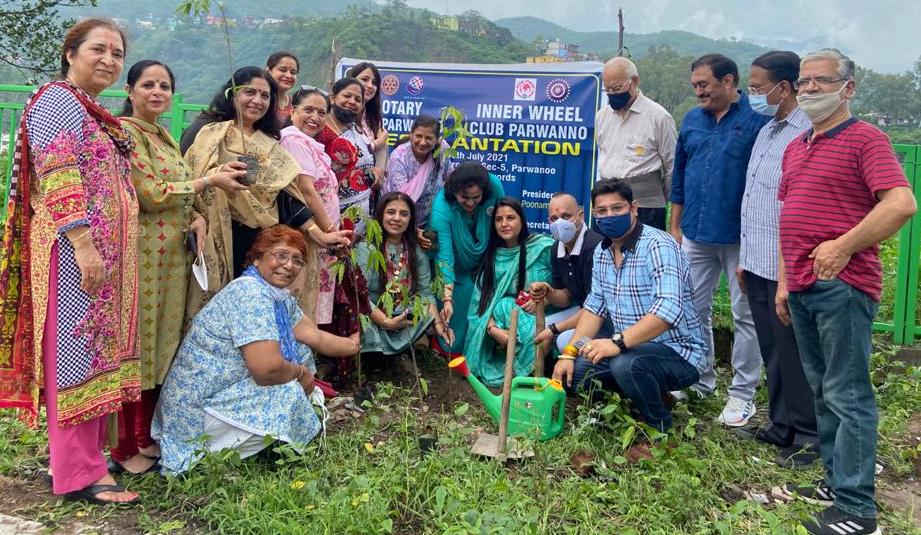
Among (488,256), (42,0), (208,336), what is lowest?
(208,336)

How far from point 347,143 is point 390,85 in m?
1.83

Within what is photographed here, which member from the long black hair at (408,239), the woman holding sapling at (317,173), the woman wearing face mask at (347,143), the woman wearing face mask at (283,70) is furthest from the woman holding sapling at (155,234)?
the woman wearing face mask at (283,70)

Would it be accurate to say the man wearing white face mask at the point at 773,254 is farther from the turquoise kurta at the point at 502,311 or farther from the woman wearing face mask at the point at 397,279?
the woman wearing face mask at the point at 397,279

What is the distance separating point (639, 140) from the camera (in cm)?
460

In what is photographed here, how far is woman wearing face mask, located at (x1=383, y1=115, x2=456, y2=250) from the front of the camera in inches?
193

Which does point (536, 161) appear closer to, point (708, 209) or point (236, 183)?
point (708, 209)

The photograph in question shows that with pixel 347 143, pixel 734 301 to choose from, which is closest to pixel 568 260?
pixel 734 301

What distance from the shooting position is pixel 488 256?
472 centimetres

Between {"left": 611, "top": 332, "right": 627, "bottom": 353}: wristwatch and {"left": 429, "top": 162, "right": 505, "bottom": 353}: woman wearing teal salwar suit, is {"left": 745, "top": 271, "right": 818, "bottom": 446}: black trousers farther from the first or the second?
{"left": 429, "top": 162, "right": 505, "bottom": 353}: woman wearing teal salwar suit

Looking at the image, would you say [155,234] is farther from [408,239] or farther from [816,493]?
[816,493]

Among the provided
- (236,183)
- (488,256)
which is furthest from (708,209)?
(236,183)

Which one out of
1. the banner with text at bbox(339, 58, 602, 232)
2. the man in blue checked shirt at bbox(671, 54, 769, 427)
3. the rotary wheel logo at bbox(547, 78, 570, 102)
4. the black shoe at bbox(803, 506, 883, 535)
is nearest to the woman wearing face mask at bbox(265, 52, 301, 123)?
the banner with text at bbox(339, 58, 602, 232)

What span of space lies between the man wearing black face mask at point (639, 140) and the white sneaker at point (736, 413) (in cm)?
122

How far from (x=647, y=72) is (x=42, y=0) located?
2244 cm
